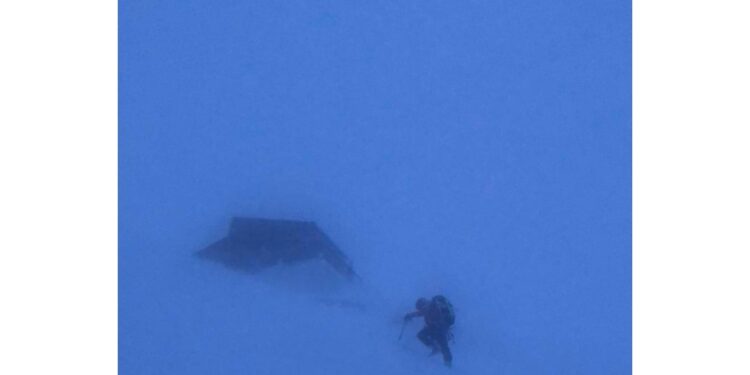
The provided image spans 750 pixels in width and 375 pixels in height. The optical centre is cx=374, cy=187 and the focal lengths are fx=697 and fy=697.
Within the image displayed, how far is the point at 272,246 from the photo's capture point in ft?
5.86

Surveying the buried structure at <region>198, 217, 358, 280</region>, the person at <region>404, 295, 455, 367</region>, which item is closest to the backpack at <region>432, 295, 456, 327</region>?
the person at <region>404, 295, 455, 367</region>

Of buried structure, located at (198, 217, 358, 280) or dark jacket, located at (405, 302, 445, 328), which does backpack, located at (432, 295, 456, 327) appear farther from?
buried structure, located at (198, 217, 358, 280)

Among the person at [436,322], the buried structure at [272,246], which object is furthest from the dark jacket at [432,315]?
the buried structure at [272,246]

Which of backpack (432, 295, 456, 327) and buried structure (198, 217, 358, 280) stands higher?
buried structure (198, 217, 358, 280)

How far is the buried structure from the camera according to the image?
5.85ft

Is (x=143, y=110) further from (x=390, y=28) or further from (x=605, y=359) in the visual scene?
(x=605, y=359)

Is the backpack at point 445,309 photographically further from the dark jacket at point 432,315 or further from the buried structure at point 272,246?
the buried structure at point 272,246

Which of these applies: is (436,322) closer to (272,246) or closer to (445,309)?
(445,309)

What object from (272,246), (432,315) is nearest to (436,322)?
(432,315)

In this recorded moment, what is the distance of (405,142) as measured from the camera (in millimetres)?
1786

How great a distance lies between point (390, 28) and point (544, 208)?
24.0 inches

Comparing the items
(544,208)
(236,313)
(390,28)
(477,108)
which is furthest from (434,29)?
(236,313)

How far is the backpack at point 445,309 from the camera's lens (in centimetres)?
175

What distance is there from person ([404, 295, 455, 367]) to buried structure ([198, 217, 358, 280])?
23 cm
